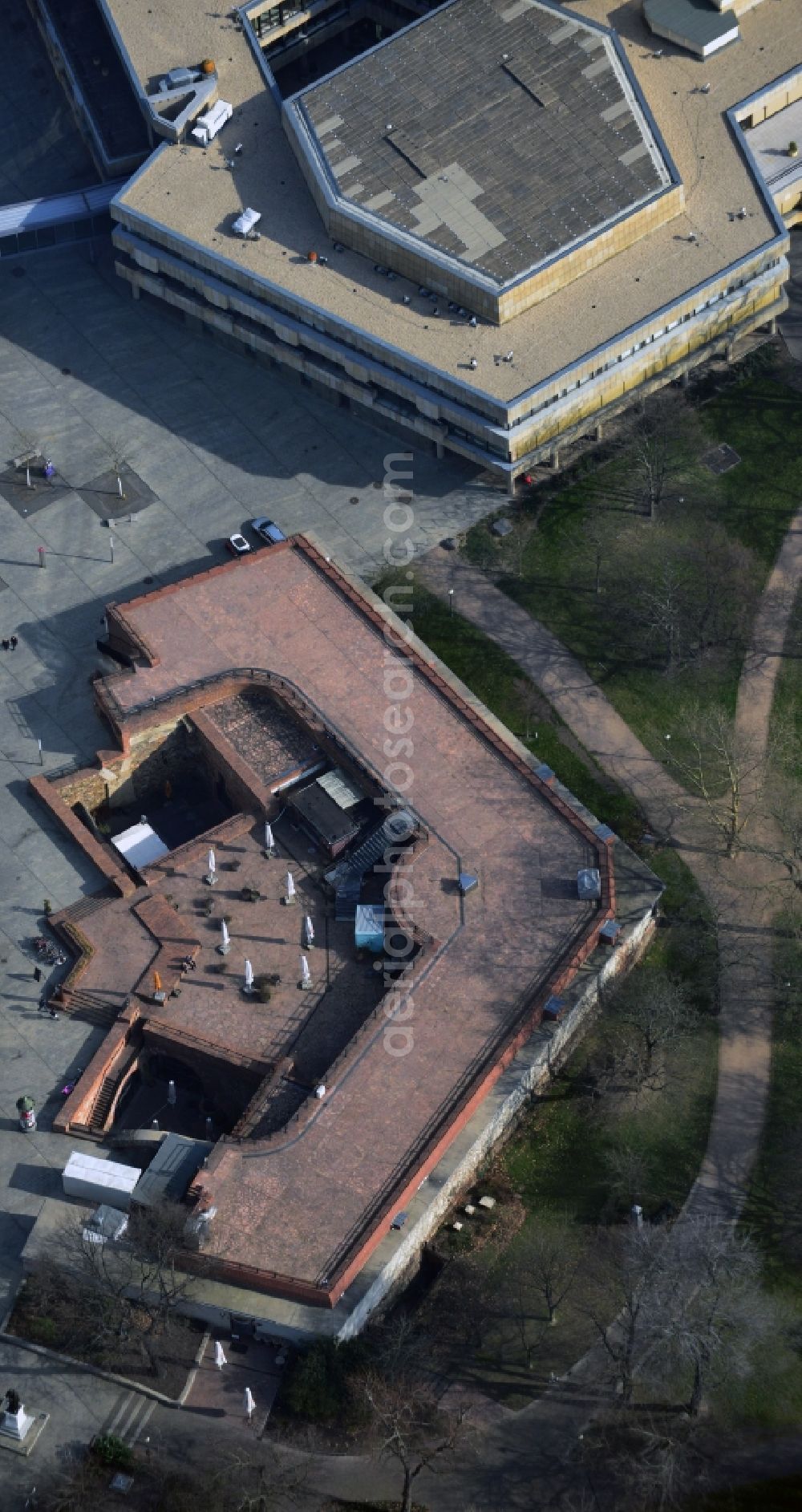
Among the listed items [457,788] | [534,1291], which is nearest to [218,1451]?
[534,1291]

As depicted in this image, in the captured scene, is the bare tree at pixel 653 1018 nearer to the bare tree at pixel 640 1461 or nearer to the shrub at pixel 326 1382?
the bare tree at pixel 640 1461

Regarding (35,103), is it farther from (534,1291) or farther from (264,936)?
(534,1291)

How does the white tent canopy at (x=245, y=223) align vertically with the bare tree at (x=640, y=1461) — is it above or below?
above

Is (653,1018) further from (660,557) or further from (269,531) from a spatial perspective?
Result: (269,531)

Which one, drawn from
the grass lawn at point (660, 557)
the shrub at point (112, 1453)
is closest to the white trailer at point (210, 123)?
the grass lawn at point (660, 557)

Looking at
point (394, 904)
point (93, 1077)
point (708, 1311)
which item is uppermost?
point (93, 1077)

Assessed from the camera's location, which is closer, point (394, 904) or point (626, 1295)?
point (626, 1295)

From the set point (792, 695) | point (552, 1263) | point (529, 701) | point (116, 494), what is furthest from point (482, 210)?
point (552, 1263)
